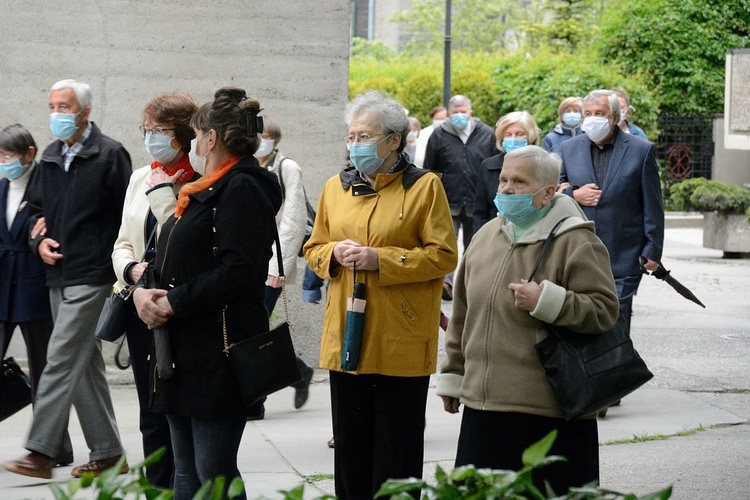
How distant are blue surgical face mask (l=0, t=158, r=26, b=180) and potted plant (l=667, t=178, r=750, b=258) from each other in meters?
12.8

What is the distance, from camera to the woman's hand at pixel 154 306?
177 inches

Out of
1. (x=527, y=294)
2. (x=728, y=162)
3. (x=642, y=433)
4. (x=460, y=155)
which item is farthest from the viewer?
(x=728, y=162)

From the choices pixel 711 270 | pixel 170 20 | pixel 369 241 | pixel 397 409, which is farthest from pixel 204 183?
pixel 711 270

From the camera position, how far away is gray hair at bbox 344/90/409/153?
202 inches

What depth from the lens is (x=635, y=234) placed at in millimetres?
7555

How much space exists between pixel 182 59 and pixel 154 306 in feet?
14.6

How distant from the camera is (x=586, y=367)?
14.0ft

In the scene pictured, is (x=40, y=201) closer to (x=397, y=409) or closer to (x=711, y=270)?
(x=397, y=409)

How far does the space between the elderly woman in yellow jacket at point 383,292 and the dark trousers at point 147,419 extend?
78 cm

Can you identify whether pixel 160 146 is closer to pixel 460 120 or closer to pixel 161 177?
pixel 161 177

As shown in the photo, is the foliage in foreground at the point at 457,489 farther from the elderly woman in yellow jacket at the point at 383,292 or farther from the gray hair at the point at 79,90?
the gray hair at the point at 79,90

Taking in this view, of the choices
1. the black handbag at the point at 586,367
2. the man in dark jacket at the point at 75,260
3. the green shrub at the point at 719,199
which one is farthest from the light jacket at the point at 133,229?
the green shrub at the point at 719,199

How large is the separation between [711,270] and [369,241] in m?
12.0

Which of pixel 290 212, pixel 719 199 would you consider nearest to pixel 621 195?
pixel 290 212
